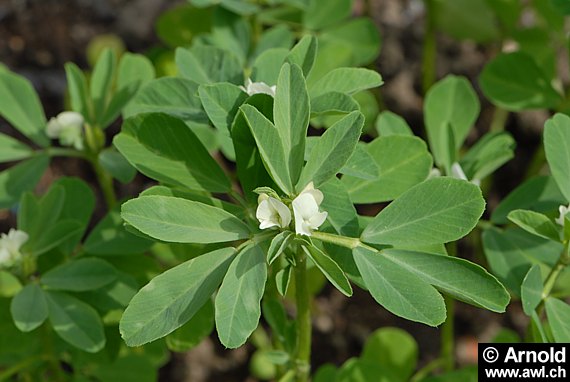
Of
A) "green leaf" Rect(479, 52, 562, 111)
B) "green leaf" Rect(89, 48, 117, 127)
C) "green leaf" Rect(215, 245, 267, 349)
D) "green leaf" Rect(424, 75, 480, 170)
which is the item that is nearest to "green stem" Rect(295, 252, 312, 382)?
"green leaf" Rect(215, 245, 267, 349)

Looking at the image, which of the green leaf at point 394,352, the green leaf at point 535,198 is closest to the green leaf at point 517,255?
the green leaf at point 535,198

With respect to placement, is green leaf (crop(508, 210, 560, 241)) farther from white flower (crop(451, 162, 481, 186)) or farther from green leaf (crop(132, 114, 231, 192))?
green leaf (crop(132, 114, 231, 192))

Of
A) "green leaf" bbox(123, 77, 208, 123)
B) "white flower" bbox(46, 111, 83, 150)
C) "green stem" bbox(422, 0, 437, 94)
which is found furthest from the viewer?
"green stem" bbox(422, 0, 437, 94)

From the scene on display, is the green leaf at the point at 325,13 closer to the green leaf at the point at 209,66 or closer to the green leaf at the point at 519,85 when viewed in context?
the green leaf at the point at 519,85

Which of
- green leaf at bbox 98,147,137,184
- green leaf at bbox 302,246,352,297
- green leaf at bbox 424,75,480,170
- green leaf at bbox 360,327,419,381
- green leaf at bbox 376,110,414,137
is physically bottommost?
green leaf at bbox 360,327,419,381

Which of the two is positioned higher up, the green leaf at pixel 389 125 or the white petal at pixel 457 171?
the green leaf at pixel 389 125

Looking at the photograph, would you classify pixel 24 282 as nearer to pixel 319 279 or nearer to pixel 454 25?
pixel 319 279
